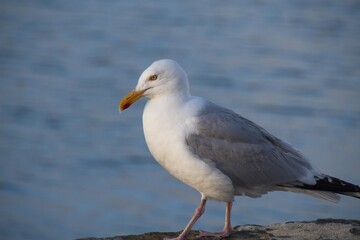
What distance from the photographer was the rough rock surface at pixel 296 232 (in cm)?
662

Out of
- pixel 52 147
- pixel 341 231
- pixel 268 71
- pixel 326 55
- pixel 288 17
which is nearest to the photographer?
pixel 341 231

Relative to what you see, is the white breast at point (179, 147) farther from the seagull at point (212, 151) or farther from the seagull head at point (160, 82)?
the seagull head at point (160, 82)

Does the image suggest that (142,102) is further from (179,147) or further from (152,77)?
(179,147)

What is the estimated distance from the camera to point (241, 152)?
7.09m

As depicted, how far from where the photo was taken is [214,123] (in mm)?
6973

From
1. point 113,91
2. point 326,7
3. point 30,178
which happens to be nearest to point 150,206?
point 30,178

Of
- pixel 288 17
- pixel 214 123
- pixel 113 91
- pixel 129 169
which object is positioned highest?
pixel 288 17

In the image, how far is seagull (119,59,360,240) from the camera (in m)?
6.79

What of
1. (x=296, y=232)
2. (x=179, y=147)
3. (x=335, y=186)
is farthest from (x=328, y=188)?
(x=179, y=147)

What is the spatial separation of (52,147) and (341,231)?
7831 mm

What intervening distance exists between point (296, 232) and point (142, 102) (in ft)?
28.3

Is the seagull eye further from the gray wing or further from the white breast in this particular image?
the gray wing

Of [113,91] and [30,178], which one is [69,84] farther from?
[30,178]

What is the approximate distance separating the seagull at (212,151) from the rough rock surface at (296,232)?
0.54ft
